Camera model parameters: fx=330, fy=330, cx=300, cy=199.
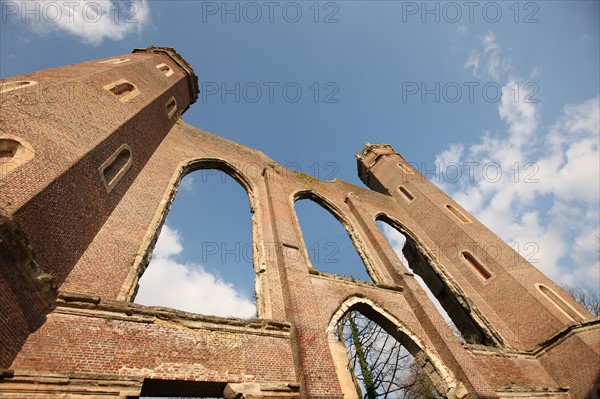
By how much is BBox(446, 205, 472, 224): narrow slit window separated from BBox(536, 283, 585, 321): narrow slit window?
14.0ft

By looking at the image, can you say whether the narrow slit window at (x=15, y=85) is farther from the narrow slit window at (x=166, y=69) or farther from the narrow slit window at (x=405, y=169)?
the narrow slit window at (x=405, y=169)

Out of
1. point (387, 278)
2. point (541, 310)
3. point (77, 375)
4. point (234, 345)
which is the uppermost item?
point (387, 278)

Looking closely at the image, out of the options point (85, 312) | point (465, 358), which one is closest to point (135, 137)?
point (85, 312)

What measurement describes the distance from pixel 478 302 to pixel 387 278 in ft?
12.7

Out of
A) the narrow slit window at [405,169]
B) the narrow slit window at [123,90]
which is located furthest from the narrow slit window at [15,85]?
the narrow slit window at [405,169]

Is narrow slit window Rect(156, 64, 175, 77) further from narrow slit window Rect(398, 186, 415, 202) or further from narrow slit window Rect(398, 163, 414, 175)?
narrow slit window Rect(398, 163, 414, 175)

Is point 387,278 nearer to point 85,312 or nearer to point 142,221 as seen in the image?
point 142,221

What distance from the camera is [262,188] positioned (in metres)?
12.0

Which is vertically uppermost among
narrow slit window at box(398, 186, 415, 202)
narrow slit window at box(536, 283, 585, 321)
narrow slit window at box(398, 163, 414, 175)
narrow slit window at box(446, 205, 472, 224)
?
narrow slit window at box(398, 163, 414, 175)

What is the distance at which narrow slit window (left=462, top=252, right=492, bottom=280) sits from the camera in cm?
1239

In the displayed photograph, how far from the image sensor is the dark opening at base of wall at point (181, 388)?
543 cm

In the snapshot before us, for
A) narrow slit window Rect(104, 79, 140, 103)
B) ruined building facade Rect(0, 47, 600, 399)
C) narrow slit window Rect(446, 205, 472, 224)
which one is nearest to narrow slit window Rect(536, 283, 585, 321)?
ruined building facade Rect(0, 47, 600, 399)

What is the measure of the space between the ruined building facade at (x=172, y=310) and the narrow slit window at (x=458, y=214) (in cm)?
86

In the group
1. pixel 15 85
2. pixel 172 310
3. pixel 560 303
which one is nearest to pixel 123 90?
pixel 15 85
